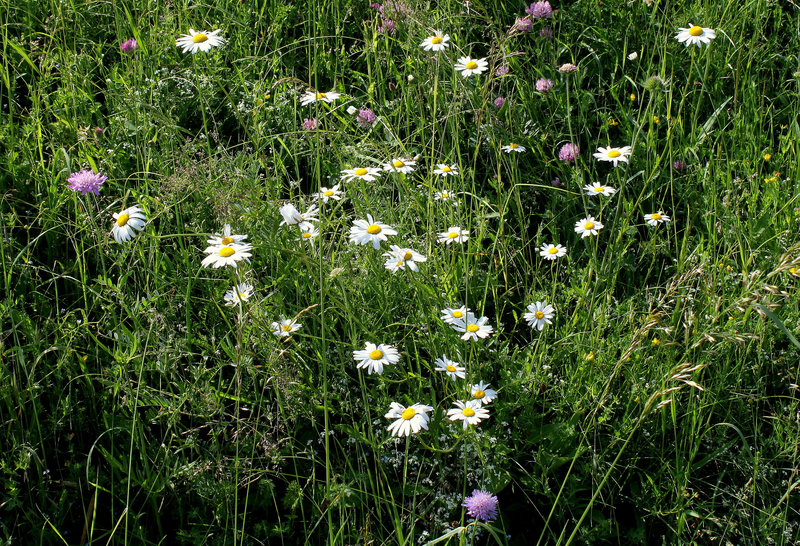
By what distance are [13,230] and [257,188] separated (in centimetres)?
97

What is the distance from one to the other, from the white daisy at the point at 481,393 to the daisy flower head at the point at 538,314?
1.06 ft

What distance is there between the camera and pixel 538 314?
1.96 m

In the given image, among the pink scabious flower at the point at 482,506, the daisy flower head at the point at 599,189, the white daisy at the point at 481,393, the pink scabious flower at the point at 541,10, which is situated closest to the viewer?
the pink scabious flower at the point at 482,506

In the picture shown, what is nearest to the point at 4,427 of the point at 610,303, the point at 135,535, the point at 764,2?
the point at 135,535

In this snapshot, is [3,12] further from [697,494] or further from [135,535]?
[697,494]

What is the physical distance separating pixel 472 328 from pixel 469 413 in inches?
11.6

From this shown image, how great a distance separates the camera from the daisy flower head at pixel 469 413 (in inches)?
60.7

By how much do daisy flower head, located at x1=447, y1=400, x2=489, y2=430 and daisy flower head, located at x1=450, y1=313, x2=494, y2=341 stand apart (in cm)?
21

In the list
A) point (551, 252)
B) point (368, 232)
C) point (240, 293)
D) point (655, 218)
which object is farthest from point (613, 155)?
point (240, 293)

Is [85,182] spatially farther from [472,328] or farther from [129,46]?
[472,328]

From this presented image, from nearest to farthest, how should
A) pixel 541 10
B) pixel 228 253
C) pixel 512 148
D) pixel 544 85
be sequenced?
pixel 228 253
pixel 512 148
pixel 544 85
pixel 541 10

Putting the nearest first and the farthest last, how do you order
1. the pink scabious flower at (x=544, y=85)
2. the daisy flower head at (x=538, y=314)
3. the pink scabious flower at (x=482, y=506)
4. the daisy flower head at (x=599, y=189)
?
the pink scabious flower at (x=482, y=506)
the daisy flower head at (x=538, y=314)
the daisy flower head at (x=599, y=189)
the pink scabious flower at (x=544, y=85)

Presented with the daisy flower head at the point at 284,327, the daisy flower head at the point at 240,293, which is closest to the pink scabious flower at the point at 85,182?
the daisy flower head at the point at 240,293

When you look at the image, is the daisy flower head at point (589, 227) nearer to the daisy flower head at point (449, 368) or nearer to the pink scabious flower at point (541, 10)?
the daisy flower head at point (449, 368)
